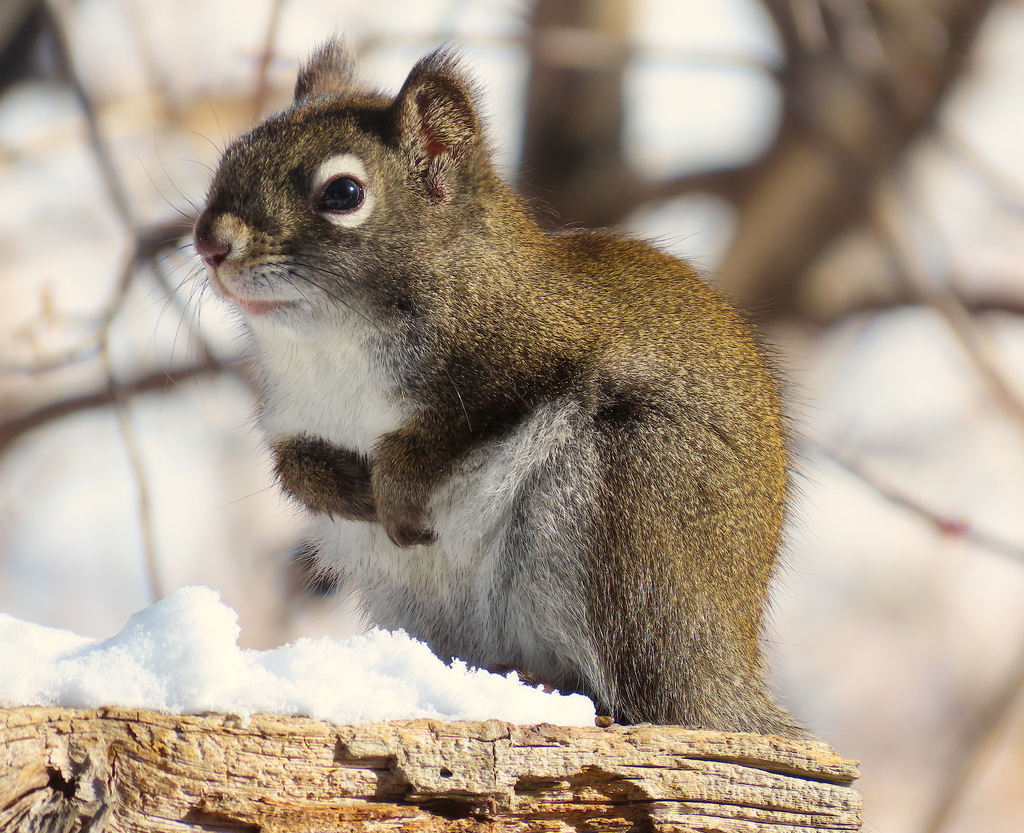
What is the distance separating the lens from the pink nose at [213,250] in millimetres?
2564

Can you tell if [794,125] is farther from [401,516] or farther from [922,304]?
[401,516]

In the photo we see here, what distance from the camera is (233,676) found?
195 centimetres

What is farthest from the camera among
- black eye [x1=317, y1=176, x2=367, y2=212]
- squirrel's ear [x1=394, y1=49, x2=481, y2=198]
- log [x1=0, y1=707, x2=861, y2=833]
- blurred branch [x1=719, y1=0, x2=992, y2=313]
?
blurred branch [x1=719, y1=0, x2=992, y2=313]

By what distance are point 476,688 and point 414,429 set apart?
66cm

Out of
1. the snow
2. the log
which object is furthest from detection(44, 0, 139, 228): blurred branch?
the log

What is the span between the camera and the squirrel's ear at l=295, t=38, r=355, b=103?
3.44 meters

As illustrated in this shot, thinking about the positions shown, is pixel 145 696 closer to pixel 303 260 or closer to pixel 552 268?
pixel 303 260

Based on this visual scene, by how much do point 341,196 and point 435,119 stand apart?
1.14ft

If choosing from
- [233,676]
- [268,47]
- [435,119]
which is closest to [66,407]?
[268,47]

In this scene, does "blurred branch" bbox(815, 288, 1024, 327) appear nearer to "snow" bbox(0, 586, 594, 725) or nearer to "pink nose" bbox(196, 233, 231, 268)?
"pink nose" bbox(196, 233, 231, 268)

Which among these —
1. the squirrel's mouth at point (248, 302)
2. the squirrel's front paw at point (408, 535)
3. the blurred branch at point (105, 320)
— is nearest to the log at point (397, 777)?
the squirrel's front paw at point (408, 535)

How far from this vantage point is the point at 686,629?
8.07 ft

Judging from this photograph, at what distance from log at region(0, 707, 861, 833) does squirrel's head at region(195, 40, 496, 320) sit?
1060 millimetres

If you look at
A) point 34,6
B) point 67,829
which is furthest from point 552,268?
point 34,6
